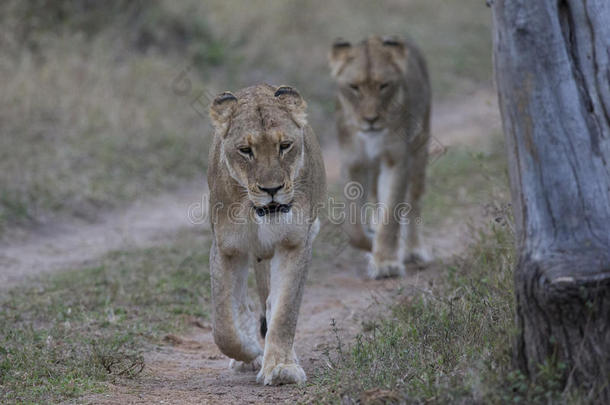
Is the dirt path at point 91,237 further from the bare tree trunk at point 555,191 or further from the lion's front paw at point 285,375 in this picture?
the bare tree trunk at point 555,191

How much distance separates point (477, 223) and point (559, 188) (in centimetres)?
441

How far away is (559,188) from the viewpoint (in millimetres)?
3121

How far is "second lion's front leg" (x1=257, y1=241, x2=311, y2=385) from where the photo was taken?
4.14 metres

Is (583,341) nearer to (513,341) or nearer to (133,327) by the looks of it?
(513,341)

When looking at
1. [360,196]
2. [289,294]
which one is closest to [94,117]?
[360,196]

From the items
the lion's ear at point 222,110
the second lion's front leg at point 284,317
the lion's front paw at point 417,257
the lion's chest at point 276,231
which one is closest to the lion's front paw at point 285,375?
the second lion's front leg at point 284,317

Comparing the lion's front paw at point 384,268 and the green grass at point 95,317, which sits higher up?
the lion's front paw at point 384,268

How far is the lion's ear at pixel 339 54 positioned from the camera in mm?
7062

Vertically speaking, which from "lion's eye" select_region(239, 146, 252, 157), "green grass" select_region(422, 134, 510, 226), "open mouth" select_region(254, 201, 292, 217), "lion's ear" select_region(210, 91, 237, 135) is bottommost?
"open mouth" select_region(254, 201, 292, 217)

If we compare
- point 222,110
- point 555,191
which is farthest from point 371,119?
point 555,191

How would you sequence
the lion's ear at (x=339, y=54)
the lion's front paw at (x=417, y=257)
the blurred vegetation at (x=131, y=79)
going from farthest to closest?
the blurred vegetation at (x=131, y=79)
the lion's front paw at (x=417, y=257)
the lion's ear at (x=339, y=54)

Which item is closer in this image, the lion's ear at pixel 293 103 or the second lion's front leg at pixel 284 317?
the second lion's front leg at pixel 284 317

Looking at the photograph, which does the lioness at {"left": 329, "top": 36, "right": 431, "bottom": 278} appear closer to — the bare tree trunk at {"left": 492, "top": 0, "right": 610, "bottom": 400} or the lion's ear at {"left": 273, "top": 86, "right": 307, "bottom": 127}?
the lion's ear at {"left": 273, "top": 86, "right": 307, "bottom": 127}

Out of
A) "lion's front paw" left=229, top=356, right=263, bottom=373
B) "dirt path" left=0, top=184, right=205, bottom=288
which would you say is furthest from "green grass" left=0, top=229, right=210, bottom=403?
"lion's front paw" left=229, top=356, right=263, bottom=373
